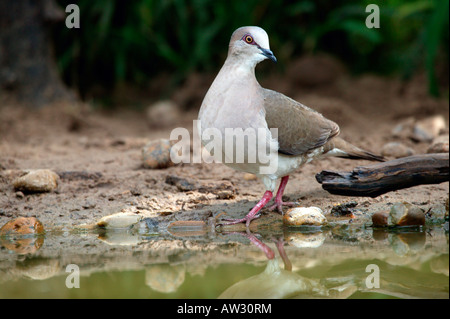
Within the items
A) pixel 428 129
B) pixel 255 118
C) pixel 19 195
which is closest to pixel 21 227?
pixel 19 195

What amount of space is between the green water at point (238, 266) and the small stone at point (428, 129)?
2188 mm

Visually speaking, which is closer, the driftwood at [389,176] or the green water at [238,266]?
the green water at [238,266]

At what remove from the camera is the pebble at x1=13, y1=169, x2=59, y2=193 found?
4547 mm

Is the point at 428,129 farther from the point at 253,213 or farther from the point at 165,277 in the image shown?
the point at 165,277

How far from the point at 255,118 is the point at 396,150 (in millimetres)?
1978

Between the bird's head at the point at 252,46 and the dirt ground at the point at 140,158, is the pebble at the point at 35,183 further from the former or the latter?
the bird's head at the point at 252,46

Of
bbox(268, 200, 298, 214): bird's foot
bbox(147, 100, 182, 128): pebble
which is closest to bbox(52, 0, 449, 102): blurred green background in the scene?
bbox(147, 100, 182, 128): pebble

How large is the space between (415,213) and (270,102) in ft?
3.99

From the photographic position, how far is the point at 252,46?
405cm

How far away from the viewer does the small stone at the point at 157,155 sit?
510cm

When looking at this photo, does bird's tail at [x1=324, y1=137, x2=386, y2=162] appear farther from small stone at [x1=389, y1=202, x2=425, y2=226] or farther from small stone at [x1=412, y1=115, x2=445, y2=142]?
small stone at [x1=412, y1=115, x2=445, y2=142]

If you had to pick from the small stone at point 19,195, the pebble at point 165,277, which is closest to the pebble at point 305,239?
the pebble at point 165,277

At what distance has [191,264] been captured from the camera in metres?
3.22

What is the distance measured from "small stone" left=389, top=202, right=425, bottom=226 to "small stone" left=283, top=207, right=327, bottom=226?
1.54ft
